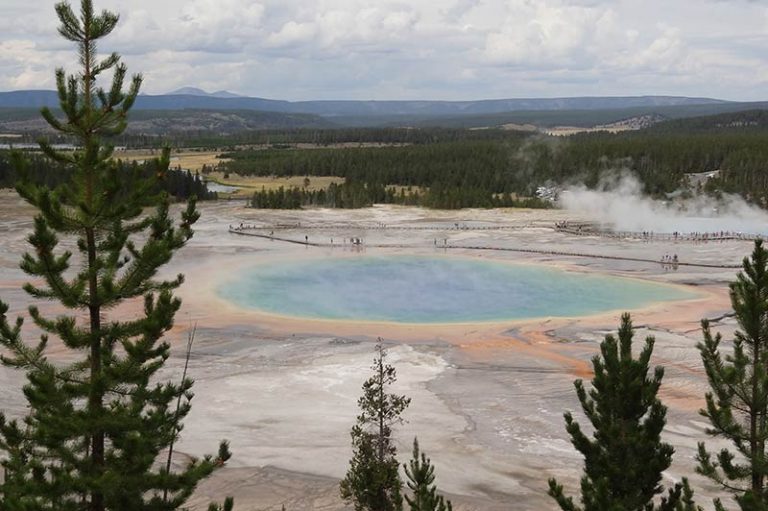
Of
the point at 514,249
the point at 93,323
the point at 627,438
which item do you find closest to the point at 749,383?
the point at 627,438

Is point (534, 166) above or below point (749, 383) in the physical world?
above

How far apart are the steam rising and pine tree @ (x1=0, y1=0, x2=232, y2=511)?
2343 inches

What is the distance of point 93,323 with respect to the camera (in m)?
9.63

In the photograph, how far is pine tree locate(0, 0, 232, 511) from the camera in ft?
30.6

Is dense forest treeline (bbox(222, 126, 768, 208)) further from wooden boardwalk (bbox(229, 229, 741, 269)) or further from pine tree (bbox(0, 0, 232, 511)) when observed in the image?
pine tree (bbox(0, 0, 232, 511))

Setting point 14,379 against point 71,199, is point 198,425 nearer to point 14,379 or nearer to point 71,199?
point 14,379

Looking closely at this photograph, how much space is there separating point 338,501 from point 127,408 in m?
8.66

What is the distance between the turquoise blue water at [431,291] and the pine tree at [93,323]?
987 inches

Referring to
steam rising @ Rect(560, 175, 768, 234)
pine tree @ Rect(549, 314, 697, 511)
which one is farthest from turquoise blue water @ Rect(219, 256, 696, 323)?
pine tree @ Rect(549, 314, 697, 511)

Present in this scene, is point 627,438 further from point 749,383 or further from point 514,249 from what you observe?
point 514,249

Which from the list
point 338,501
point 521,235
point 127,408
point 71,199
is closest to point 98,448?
point 127,408

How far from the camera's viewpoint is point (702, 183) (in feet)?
290

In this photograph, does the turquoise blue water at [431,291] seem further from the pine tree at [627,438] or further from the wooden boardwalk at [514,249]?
the pine tree at [627,438]

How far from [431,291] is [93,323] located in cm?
3227
